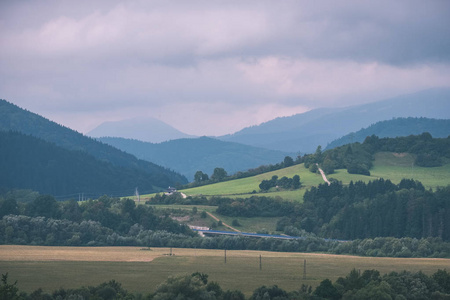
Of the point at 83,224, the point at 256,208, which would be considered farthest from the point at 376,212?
the point at 83,224

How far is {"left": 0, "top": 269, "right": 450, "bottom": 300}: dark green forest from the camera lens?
227 ft

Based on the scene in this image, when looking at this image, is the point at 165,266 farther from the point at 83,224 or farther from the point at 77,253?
the point at 83,224

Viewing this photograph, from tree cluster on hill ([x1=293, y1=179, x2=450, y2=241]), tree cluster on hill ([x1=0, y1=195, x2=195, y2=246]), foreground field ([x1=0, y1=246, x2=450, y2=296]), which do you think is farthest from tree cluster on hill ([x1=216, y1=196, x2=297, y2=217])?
foreground field ([x1=0, y1=246, x2=450, y2=296])

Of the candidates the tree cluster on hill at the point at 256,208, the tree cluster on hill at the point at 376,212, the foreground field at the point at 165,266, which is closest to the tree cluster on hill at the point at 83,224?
the foreground field at the point at 165,266

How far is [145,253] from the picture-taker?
389ft

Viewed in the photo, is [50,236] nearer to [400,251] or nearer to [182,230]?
[182,230]

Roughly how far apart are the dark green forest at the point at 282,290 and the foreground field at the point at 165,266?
4875 millimetres

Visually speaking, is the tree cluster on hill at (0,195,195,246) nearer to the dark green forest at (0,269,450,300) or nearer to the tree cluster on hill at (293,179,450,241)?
the tree cluster on hill at (293,179,450,241)

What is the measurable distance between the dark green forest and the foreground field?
4875 mm

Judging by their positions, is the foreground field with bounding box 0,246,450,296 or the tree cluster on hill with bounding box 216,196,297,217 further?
the tree cluster on hill with bounding box 216,196,297,217

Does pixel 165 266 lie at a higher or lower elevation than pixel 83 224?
lower

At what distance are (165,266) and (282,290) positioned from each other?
28.6 m

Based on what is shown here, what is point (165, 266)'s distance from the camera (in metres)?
100

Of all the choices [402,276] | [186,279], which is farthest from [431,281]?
[186,279]
